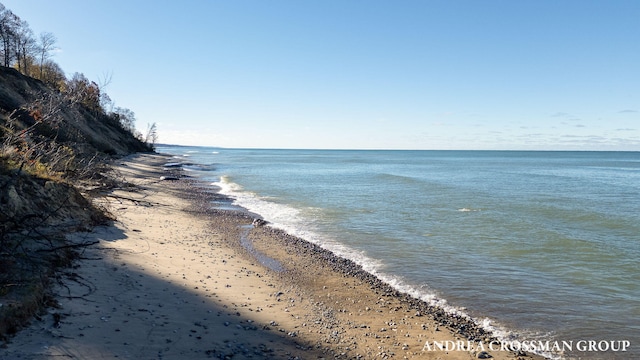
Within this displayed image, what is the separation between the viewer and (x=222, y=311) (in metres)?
7.17

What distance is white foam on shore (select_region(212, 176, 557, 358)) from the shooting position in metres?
8.17

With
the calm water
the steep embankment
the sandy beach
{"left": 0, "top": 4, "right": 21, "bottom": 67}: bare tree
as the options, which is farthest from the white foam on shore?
{"left": 0, "top": 4, "right": 21, "bottom": 67}: bare tree

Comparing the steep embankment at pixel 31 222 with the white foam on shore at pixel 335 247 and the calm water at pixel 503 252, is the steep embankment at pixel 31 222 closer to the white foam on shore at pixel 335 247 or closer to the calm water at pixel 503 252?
the white foam on shore at pixel 335 247

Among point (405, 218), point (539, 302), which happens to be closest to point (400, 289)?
point (539, 302)

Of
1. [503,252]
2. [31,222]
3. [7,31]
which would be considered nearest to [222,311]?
[31,222]

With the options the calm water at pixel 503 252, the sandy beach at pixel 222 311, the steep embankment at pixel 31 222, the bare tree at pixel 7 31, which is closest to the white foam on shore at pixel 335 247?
the calm water at pixel 503 252

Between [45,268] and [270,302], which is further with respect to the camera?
[270,302]

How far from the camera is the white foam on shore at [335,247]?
8172 mm

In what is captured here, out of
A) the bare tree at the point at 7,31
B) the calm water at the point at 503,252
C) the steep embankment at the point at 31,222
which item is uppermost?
the bare tree at the point at 7,31

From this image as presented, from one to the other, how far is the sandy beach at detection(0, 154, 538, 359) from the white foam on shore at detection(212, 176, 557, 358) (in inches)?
15.9

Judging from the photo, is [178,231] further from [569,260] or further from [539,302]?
[569,260]

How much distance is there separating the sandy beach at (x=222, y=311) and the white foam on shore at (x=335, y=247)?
15.9 inches

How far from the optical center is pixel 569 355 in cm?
697

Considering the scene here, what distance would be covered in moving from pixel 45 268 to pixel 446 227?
50.7 feet
